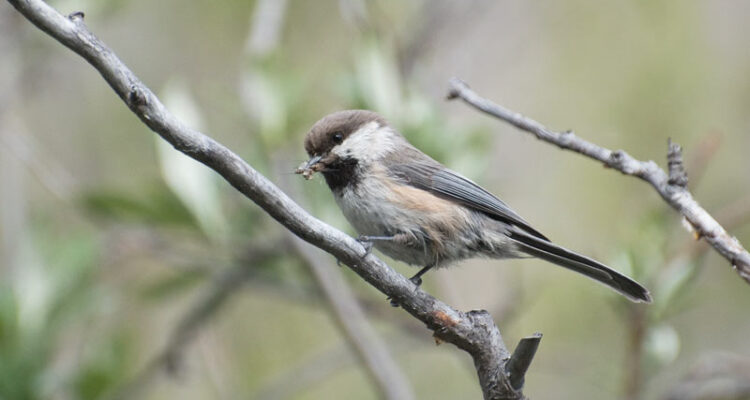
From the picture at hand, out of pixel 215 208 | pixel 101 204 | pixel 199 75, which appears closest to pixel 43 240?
pixel 101 204

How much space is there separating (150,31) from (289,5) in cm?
109

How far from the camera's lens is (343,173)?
10.5 ft

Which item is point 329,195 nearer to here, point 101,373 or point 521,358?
point 101,373

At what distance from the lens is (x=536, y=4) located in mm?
6516

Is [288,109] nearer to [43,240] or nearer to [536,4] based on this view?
[43,240]

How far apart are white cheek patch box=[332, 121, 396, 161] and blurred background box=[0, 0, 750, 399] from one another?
24.2 inches

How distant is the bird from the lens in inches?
121

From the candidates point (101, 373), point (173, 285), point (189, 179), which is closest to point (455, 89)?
point (189, 179)

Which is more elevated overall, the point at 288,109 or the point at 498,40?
the point at 498,40

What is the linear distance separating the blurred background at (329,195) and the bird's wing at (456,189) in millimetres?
599

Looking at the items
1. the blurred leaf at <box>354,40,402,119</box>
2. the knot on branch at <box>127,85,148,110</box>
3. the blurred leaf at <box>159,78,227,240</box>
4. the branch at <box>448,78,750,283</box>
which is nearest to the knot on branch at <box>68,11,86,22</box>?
the knot on branch at <box>127,85,148,110</box>

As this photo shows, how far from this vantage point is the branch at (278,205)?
1.70 meters

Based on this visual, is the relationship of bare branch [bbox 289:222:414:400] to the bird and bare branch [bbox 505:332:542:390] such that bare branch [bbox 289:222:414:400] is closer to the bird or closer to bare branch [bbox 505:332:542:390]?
the bird

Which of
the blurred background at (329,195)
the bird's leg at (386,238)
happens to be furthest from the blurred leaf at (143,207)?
the bird's leg at (386,238)
